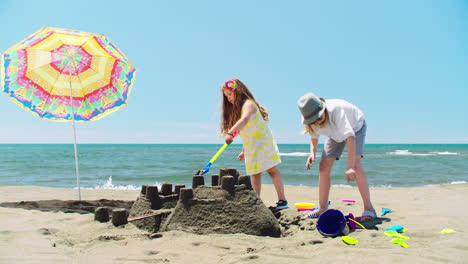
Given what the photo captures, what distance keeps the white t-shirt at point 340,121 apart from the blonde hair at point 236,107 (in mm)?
749

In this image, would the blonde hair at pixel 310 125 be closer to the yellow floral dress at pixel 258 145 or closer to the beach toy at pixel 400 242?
the yellow floral dress at pixel 258 145

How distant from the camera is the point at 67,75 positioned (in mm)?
4688

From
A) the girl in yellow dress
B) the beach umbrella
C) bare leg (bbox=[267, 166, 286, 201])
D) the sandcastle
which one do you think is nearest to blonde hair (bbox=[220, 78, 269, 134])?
the girl in yellow dress

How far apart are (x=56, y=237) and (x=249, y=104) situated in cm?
206

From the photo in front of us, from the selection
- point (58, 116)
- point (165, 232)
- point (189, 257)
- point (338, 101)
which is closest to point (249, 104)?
point (338, 101)

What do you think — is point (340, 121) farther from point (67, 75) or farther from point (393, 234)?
point (67, 75)

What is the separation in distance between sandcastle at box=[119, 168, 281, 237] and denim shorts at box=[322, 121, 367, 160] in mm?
859

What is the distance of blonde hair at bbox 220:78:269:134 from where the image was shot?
370cm

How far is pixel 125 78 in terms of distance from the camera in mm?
Answer: 4809

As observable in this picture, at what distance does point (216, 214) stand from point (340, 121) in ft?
4.33

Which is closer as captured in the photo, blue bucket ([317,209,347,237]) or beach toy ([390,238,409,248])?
beach toy ([390,238,409,248])

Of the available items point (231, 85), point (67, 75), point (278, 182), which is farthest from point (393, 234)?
point (67, 75)

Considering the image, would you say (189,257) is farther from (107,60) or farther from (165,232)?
(107,60)

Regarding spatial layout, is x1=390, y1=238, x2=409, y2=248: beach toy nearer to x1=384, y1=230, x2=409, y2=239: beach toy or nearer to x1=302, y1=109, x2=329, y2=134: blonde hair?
x1=384, y1=230, x2=409, y2=239: beach toy
